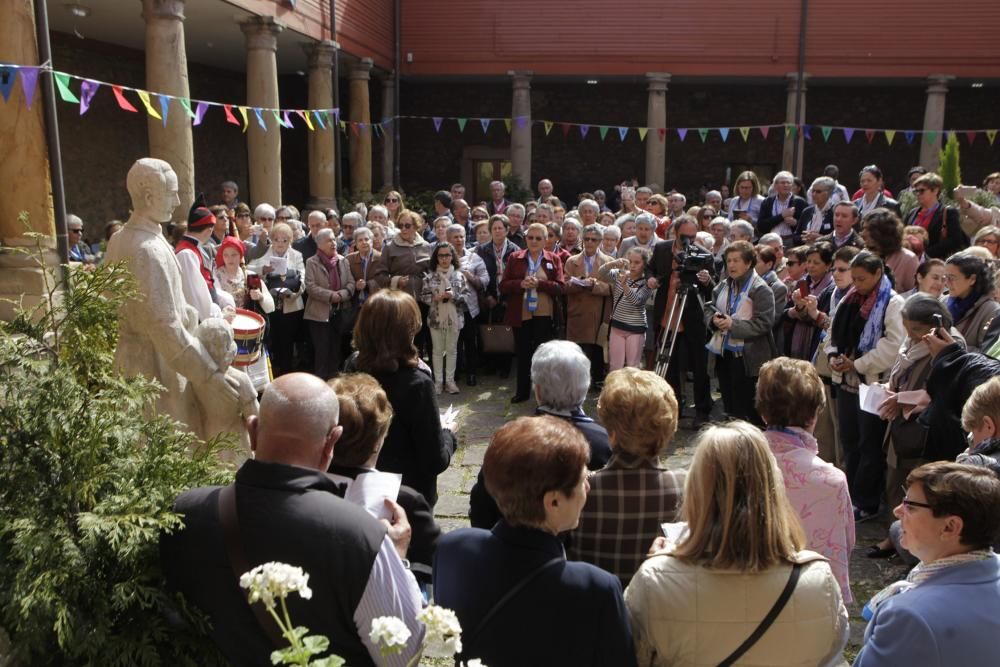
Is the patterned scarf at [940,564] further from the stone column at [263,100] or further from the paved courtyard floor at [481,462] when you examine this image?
the stone column at [263,100]

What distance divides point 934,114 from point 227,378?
733 inches

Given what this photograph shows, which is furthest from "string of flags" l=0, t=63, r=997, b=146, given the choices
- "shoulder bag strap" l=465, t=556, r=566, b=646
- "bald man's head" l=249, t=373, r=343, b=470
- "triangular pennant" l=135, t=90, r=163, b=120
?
"shoulder bag strap" l=465, t=556, r=566, b=646

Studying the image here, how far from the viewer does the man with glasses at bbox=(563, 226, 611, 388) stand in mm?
7730

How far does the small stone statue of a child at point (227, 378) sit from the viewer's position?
12.3ft

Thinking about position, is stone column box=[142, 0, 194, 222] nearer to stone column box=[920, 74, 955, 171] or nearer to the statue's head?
the statue's head

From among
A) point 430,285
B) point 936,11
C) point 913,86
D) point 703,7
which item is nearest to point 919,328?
point 430,285

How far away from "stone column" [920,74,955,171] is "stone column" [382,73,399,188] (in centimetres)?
1165

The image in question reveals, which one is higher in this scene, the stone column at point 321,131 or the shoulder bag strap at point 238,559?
the stone column at point 321,131

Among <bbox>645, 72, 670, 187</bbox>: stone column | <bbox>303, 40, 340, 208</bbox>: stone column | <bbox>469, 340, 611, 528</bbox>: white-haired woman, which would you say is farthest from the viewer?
<bbox>645, 72, 670, 187</bbox>: stone column

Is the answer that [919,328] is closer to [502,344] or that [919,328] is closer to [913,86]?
[502,344]

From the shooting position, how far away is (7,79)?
22.3 ft

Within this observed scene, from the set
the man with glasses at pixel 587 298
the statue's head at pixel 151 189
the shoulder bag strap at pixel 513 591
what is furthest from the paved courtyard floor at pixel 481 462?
the shoulder bag strap at pixel 513 591

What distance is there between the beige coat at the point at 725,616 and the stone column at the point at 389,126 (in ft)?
58.9

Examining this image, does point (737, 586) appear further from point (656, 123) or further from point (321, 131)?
point (656, 123)
